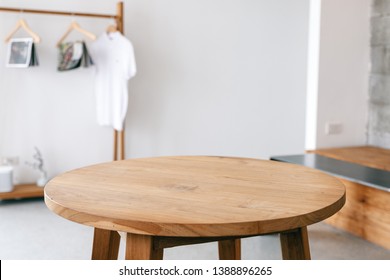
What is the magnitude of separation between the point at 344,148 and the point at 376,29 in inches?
37.9

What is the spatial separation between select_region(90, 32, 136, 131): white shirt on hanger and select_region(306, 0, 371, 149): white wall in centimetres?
150

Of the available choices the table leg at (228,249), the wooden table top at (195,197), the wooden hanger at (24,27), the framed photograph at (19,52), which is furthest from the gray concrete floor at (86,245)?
the wooden hanger at (24,27)

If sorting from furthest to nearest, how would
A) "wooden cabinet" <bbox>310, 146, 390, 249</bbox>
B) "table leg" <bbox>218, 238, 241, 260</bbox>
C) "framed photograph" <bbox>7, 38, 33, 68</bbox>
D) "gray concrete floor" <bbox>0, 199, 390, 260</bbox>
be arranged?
1. "framed photograph" <bbox>7, 38, 33, 68</bbox>
2. "wooden cabinet" <bbox>310, 146, 390, 249</bbox>
3. "gray concrete floor" <bbox>0, 199, 390, 260</bbox>
4. "table leg" <bbox>218, 238, 241, 260</bbox>

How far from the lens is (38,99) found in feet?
13.4

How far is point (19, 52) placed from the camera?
12.4ft

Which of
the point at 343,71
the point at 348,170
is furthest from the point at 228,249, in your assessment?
the point at 343,71

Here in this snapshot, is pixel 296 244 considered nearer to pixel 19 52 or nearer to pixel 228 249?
pixel 228 249

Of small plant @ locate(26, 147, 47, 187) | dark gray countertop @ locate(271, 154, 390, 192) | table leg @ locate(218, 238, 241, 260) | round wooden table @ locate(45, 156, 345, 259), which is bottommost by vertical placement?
small plant @ locate(26, 147, 47, 187)

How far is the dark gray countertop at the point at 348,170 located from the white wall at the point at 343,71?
438mm

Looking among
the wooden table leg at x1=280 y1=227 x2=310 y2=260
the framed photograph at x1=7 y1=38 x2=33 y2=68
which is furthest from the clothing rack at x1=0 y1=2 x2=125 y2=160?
the wooden table leg at x1=280 y1=227 x2=310 y2=260

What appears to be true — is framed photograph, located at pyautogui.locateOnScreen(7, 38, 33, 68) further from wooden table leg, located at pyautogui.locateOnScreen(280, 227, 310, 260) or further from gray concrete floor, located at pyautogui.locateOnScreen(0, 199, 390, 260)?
wooden table leg, located at pyautogui.locateOnScreen(280, 227, 310, 260)

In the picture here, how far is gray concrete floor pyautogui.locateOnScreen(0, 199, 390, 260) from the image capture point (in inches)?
110

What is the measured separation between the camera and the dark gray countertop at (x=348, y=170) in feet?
9.61
